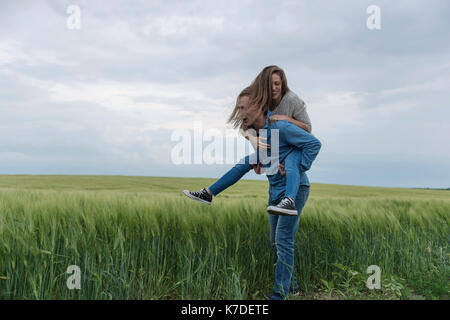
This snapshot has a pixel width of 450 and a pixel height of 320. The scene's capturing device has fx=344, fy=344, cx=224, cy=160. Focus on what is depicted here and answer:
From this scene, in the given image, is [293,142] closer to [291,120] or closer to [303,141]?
[303,141]

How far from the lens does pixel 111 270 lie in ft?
9.08

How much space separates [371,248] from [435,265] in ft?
3.33

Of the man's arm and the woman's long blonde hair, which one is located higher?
the woman's long blonde hair

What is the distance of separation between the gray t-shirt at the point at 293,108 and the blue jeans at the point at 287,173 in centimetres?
30

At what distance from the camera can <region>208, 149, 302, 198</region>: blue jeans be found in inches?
101

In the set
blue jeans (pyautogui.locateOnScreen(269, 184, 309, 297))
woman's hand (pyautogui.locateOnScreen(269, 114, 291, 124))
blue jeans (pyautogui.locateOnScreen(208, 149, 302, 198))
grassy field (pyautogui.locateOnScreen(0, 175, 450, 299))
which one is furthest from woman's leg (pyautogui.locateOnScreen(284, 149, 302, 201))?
grassy field (pyautogui.locateOnScreen(0, 175, 450, 299))

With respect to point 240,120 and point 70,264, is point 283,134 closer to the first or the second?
point 240,120

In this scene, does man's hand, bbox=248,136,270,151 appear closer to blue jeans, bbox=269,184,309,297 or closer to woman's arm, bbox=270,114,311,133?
woman's arm, bbox=270,114,311,133

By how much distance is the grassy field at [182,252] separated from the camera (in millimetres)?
2590

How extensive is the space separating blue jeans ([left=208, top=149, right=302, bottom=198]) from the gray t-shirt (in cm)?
30

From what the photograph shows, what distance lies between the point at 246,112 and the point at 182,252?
4.29 ft

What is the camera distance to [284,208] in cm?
249

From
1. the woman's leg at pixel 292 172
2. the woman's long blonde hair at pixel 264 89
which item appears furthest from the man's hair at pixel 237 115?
the woman's leg at pixel 292 172
